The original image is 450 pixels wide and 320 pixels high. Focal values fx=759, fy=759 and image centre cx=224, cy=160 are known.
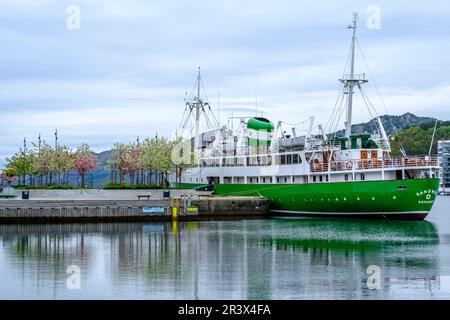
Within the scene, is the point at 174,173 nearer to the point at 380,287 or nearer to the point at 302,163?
the point at 302,163

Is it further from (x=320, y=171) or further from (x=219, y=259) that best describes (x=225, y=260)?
(x=320, y=171)

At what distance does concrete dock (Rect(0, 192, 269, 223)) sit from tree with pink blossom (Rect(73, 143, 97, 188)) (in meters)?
34.2

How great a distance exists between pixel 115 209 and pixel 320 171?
21.1m

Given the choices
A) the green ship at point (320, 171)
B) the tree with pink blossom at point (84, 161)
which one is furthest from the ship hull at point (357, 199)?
the tree with pink blossom at point (84, 161)

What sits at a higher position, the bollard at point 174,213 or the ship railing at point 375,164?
the ship railing at point 375,164

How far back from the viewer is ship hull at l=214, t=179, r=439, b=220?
68.8 metres

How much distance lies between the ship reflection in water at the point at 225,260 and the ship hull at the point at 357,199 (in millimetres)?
2849

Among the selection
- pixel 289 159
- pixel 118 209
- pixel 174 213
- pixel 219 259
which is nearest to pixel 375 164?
pixel 289 159

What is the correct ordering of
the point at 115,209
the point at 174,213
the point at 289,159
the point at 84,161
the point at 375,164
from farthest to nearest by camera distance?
1. the point at 84,161
2. the point at 289,159
3. the point at 174,213
4. the point at 375,164
5. the point at 115,209

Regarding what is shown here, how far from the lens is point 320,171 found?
77250 mm

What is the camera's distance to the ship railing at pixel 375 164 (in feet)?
227

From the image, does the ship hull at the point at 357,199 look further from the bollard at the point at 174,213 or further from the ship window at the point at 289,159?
the bollard at the point at 174,213

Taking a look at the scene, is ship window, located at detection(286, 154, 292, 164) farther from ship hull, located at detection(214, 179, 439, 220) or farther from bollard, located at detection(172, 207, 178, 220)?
bollard, located at detection(172, 207, 178, 220)
